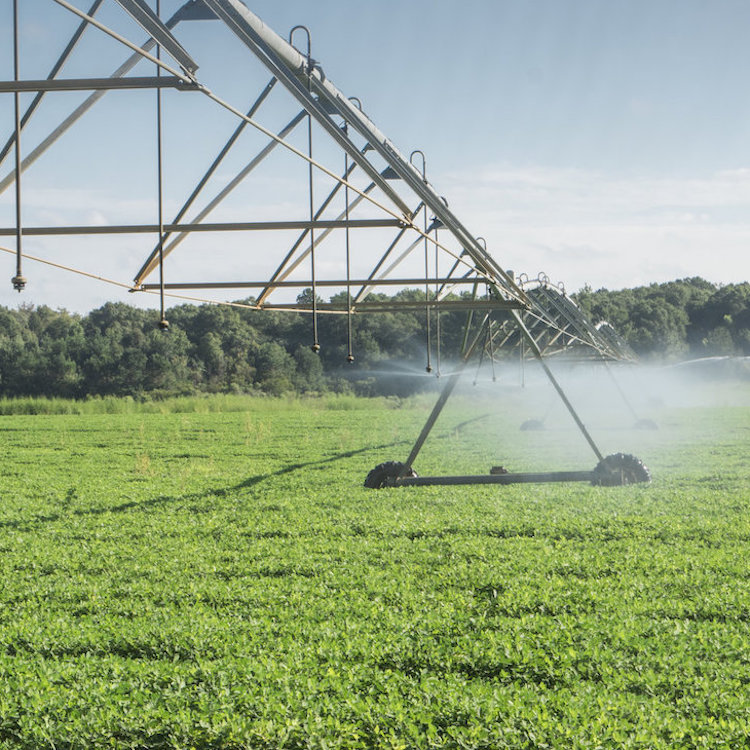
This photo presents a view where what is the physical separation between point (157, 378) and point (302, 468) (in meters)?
27.6

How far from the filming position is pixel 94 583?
579 centimetres

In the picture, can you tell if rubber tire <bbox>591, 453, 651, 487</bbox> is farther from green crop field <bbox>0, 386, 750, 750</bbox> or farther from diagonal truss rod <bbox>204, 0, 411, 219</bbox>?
diagonal truss rod <bbox>204, 0, 411, 219</bbox>

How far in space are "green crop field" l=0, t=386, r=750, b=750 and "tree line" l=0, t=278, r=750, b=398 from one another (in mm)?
26982

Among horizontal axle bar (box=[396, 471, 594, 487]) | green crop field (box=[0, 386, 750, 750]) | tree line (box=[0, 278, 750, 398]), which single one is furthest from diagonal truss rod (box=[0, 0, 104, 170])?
tree line (box=[0, 278, 750, 398])

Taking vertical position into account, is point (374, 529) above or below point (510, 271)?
below

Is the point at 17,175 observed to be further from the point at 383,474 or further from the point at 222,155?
the point at 383,474

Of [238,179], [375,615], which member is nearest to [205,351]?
[238,179]

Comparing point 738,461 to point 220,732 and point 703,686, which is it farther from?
point 220,732

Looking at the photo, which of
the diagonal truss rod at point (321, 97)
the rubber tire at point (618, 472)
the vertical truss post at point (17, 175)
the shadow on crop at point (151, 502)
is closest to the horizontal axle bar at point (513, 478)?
the rubber tire at point (618, 472)

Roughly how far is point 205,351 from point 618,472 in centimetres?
3246

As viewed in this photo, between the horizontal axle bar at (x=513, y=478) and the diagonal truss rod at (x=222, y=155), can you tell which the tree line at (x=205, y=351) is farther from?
the diagonal truss rod at (x=222, y=155)

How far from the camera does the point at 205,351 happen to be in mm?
40125

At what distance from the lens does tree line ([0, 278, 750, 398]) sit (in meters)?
37.3

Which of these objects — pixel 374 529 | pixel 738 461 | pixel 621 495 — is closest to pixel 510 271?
pixel 621 495
